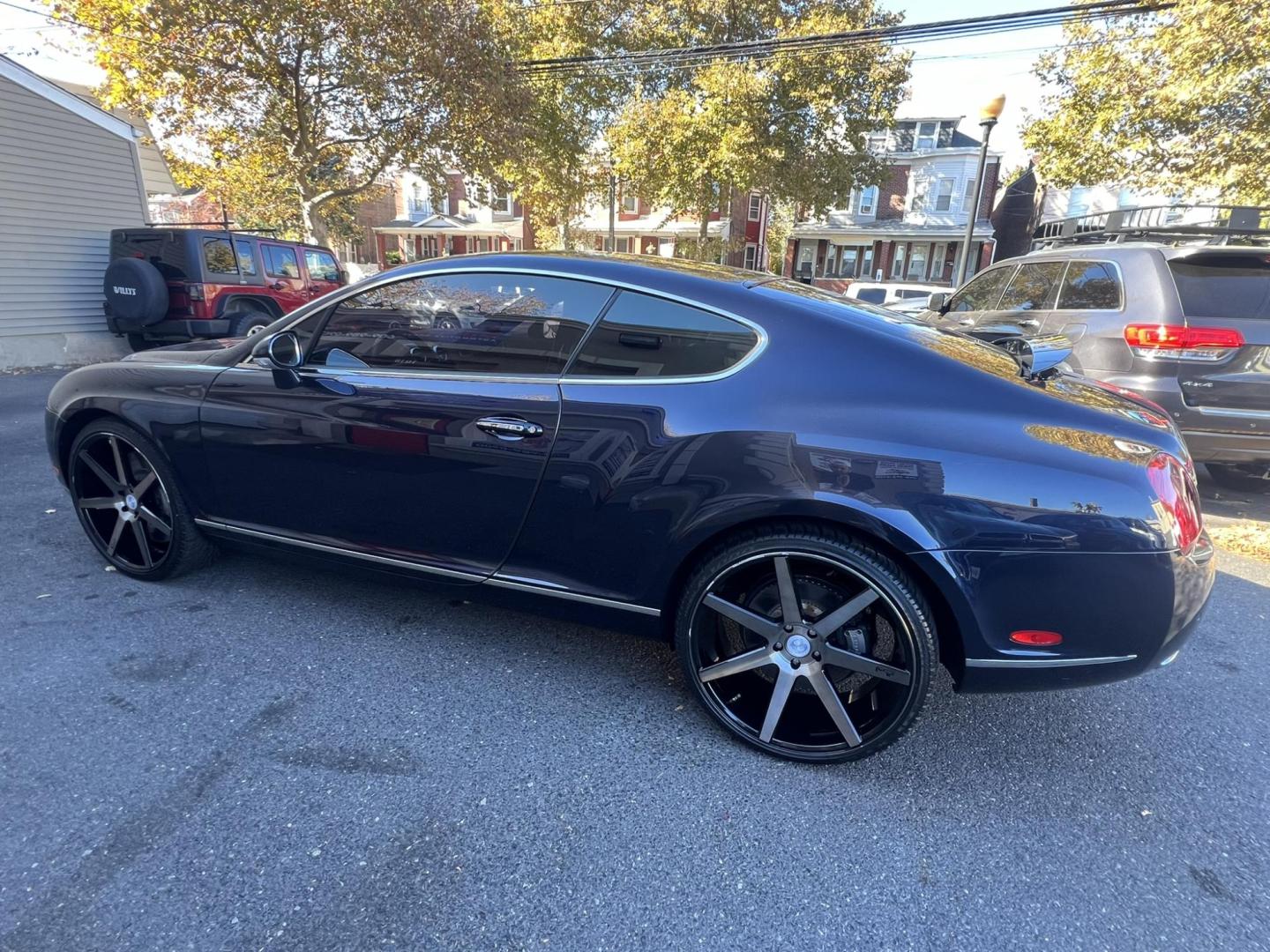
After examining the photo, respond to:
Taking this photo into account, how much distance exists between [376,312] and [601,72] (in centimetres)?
1917

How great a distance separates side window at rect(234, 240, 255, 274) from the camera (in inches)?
368

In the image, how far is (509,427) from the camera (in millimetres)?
2242

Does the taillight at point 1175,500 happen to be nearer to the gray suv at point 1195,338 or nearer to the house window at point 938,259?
the gray suv at point 1195,338

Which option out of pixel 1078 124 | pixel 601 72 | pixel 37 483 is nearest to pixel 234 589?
→ pixel 37 483

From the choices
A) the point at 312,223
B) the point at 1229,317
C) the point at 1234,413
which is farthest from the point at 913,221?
the point at 1234,413

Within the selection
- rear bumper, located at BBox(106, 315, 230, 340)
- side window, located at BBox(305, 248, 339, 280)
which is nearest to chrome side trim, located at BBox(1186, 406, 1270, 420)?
rear bumper, located at BBox(106, 315, 230, 340)

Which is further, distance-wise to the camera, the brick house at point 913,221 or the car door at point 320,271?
the brick house at point 913,221

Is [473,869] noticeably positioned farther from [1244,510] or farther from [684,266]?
[1244,510]

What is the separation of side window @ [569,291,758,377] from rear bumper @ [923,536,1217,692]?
0.89 metres

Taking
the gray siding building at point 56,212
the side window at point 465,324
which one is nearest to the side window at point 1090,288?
the side window at point 465,324

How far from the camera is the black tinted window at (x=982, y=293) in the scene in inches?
229

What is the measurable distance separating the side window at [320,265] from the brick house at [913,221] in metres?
20.6

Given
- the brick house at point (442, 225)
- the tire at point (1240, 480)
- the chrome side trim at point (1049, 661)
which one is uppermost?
the brick house at point (442, 225)

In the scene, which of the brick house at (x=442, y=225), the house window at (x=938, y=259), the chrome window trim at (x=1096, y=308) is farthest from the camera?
the brick house at (x=442, y=225)
